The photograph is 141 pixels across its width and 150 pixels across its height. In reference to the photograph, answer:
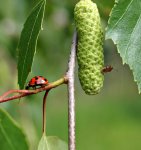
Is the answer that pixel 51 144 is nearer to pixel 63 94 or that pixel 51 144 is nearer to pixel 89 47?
pixel 89 47

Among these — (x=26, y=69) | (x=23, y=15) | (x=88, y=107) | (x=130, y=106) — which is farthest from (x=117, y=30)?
(x=88, y=107)

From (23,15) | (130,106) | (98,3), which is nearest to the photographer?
(98,3)

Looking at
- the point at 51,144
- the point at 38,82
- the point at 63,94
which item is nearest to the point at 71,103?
the point at 38,82

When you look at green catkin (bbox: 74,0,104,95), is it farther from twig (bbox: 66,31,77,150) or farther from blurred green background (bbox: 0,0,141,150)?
blurred green background (bbox: 0,0,141,150)

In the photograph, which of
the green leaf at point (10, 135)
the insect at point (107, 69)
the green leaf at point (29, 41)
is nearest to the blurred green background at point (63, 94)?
the insect at point (107, 69)

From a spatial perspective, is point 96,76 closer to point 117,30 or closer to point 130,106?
point 117,30

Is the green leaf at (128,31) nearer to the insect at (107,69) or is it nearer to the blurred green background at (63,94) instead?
the insect at (107,69)
